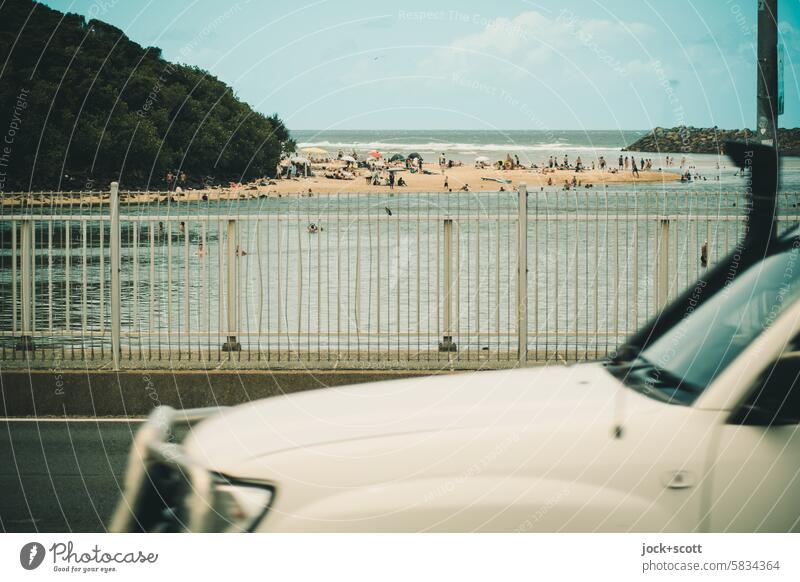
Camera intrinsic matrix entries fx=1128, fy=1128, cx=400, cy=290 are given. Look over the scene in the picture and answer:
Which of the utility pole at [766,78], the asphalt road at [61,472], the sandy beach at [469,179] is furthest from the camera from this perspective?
the sandy beach at [469,179]

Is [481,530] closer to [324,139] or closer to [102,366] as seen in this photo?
[102,366]

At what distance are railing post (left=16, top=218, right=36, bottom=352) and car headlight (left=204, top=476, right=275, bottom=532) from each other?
8475mm

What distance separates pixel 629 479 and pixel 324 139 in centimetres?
13486

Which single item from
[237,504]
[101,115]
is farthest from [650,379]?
[101,115]

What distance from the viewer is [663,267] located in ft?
39.5

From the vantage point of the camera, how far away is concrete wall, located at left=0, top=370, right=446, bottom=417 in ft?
38.0

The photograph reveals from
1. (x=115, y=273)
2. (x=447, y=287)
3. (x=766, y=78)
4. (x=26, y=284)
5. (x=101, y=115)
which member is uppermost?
(x=101, y=115)

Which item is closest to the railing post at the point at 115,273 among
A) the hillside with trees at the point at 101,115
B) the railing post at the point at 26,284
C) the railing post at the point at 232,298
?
the railing post at the point at 26,284

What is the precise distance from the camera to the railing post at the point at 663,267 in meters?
11.9

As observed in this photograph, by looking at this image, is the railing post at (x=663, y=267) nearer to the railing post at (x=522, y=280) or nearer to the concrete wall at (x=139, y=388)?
the railing post at (x=522, y=280)

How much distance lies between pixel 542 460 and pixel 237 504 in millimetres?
1097

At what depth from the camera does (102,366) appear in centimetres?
1198

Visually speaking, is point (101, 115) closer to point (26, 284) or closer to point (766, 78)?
point (26, 284)

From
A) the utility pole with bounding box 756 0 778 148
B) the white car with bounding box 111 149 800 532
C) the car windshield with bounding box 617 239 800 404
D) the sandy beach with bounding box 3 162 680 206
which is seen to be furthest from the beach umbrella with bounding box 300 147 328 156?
the white car with bounding box 111 149 800 532
